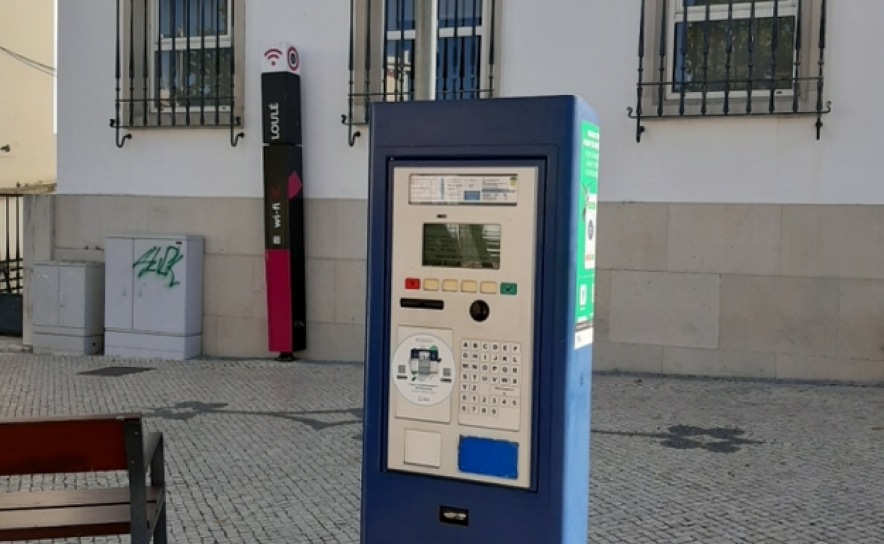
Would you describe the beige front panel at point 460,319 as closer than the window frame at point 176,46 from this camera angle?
Yes

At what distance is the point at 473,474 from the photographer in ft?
10.6

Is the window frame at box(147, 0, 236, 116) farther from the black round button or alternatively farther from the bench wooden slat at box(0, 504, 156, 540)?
the black round button

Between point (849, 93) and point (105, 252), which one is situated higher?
point (849, 93)

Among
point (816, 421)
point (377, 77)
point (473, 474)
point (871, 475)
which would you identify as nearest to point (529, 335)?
point (473, 474)

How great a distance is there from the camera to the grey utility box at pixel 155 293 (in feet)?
35.5

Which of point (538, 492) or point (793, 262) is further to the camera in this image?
point (793, 262)

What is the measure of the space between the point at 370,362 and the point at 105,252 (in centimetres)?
873

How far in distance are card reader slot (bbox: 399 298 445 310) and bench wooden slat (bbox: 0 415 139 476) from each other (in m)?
1.09

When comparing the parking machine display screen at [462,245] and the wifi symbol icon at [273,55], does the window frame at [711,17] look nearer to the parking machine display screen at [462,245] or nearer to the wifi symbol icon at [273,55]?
the wifi symbol icon at [273,55]

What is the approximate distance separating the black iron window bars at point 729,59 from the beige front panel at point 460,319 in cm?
648

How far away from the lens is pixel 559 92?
974cm

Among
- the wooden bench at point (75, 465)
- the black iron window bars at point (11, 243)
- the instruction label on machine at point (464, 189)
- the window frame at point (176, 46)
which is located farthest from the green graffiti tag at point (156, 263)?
the instruction label on machine at point (464, 189)

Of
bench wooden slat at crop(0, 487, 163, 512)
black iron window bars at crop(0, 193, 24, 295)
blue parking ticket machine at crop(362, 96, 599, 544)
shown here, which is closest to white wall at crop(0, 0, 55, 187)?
black iron window bars at crop(0, 193, 24, 295)

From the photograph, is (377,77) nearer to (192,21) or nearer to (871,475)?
(192,21)
